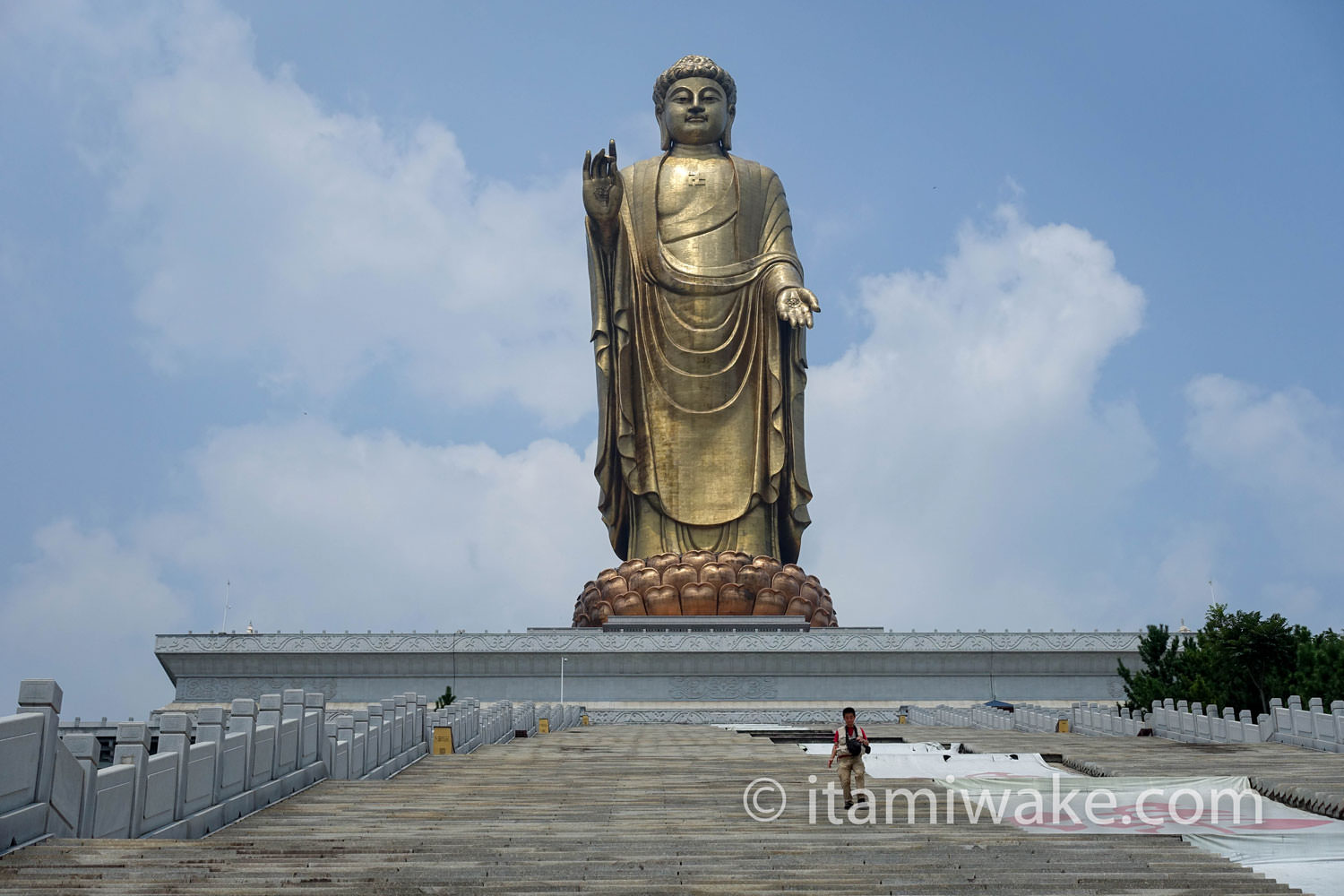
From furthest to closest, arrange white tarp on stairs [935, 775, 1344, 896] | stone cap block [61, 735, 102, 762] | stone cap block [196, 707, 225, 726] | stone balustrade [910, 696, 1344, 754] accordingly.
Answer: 1. stone balustrade [910, 696, 1344, 754]
2. stone cap block [196, 707, 225, 726]
3. stone cap block [61, 735, 102, 762]
4. white tarp on stairs [935, 775, 1344, 896]

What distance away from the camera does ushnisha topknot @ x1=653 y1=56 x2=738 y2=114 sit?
2194 centimetres

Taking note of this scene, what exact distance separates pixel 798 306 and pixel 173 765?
15.5 meters

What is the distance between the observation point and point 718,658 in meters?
18.4

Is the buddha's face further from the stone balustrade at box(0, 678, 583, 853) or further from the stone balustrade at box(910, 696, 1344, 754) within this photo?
the stone balustrade at box(0, 678, 583, 853)

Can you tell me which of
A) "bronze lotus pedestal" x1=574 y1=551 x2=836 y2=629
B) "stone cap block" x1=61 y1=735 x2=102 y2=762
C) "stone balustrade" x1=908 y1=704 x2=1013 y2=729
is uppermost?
"bronze lotus pedestal" x1=574 y1=551 x2=836 y2=629

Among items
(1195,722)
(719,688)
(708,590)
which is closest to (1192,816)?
(1195,722)

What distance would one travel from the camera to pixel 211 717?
561 cm

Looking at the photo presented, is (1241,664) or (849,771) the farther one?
(1241,664)

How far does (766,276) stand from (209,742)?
1661cm

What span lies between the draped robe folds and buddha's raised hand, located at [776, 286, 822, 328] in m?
1.07

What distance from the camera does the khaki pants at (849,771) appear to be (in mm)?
5711

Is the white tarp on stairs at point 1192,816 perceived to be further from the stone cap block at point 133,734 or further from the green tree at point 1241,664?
the green tree at point 1241,664

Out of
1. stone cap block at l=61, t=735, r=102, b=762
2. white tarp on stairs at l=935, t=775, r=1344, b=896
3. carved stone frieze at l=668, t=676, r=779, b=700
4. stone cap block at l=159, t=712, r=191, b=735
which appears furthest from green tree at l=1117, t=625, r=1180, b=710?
stone cap block at l=61, t=735, r=102, b=762

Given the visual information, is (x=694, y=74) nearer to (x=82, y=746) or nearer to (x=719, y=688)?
(x=719, y=688)
